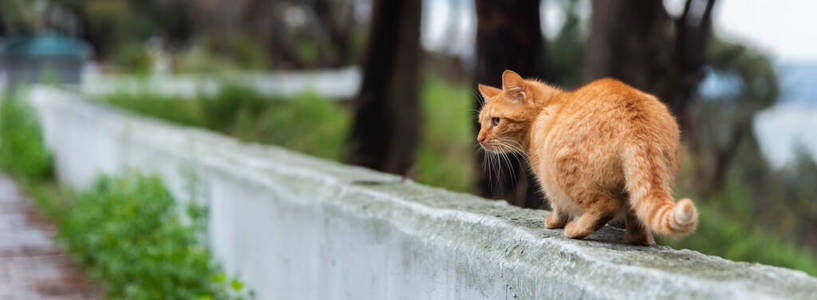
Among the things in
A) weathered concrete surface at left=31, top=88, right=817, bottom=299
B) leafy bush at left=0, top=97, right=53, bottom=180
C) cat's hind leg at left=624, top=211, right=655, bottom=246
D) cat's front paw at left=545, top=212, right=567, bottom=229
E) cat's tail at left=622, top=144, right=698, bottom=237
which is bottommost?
leafy bush at left=0, top=97, right=53, bottom=180

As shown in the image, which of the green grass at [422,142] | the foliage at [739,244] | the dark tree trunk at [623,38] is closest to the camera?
the foliage at [739,244]

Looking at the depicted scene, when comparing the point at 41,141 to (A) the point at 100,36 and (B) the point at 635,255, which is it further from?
(A) the point at 100,36

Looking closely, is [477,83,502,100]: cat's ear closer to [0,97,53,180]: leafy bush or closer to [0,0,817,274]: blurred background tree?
[0,0,817,274]: blurred background tree

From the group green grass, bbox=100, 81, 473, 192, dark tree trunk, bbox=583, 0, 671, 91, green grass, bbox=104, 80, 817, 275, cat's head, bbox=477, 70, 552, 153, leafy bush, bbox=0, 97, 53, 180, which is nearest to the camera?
cat's head, bbox=477, 70, 552, 153

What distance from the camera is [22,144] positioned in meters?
14.5

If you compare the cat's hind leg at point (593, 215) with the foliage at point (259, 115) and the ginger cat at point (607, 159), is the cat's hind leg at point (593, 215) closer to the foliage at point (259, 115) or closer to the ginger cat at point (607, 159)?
the ginger cat at point (607, 159)

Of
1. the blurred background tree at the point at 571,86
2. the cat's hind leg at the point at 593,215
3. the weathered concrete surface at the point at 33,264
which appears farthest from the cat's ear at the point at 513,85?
the weathered concrete surface at the point at 33,264

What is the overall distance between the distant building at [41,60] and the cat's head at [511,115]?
63.4ft

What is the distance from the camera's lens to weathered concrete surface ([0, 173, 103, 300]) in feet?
23.6

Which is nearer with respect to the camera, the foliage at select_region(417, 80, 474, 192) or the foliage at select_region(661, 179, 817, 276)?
the foliage at select_region(661, 179, 817, 276)

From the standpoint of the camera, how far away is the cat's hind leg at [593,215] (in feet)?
9.23

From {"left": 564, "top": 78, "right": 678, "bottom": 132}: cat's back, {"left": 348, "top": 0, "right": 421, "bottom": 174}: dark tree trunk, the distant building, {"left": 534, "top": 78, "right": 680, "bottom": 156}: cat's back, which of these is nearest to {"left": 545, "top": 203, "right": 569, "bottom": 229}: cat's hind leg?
{"left": 534, "top": 78, "right": 680, "bottom": 156}: cat's back

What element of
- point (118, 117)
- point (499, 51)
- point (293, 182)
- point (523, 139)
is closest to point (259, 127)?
point (118, 117)

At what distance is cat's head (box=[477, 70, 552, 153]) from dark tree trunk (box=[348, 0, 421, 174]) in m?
5.42
